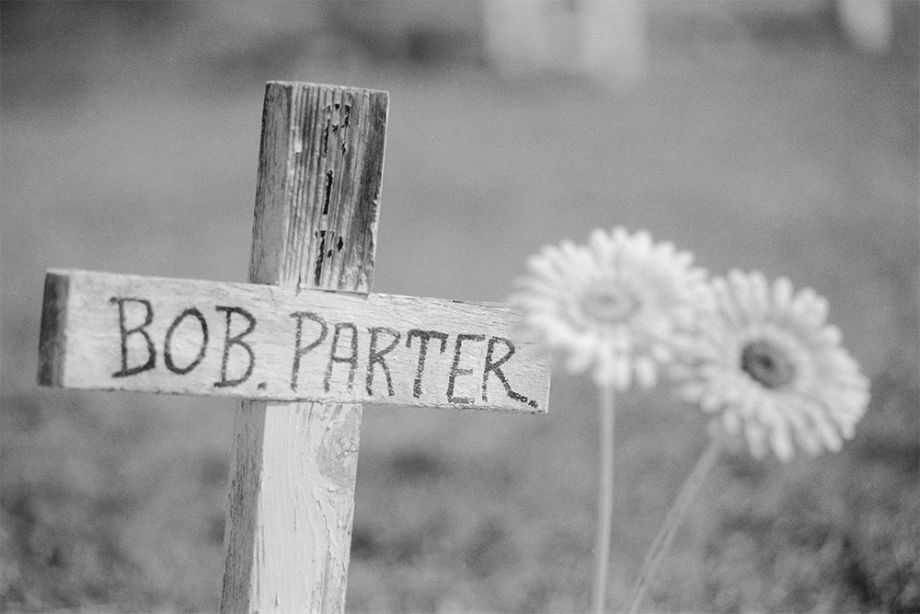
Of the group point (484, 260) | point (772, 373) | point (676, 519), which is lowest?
point (676, 519)

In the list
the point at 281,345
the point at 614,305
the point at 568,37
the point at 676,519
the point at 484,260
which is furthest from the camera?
the point at 568,37

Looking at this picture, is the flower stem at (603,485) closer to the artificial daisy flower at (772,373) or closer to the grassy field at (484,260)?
the artificial daisy flower at (772,373)

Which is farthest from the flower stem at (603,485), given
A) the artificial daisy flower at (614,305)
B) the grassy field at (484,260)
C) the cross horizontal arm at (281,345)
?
the grassy field at (484,260)

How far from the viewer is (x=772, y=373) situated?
0.85 m

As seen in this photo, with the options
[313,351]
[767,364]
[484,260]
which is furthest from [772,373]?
[484,260]

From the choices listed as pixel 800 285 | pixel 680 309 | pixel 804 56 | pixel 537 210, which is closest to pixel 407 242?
pixel 537 210

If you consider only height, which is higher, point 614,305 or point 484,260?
point 484,260

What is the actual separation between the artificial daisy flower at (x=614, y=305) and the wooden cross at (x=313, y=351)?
36 cm

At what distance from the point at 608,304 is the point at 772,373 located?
151 mm

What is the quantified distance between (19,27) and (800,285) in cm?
596

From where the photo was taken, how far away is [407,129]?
610 centimetres

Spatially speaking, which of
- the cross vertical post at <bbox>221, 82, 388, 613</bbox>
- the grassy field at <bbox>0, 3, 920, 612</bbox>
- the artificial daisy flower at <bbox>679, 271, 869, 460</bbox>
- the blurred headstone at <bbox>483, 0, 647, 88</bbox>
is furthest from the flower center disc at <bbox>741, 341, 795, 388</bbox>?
the blurred headstone at <bbox>483, 0, 647, 88</bbox>

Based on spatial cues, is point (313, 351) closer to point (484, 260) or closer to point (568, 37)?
point (484, 260)

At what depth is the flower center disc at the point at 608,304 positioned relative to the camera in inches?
32.8
